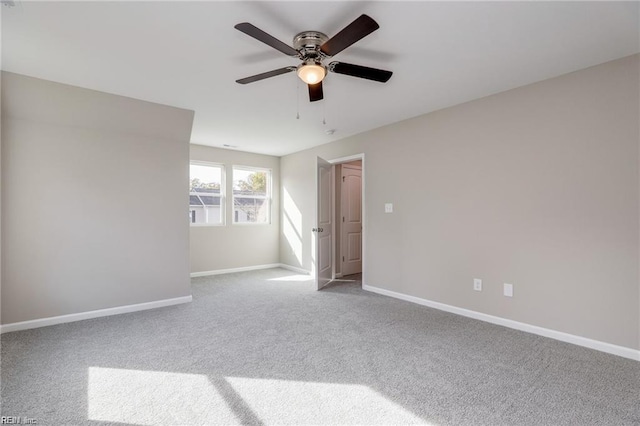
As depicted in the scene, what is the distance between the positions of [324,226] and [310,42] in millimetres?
3266

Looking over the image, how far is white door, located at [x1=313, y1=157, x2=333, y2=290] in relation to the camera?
4848 millimetres

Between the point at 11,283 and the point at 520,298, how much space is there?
5.18 m

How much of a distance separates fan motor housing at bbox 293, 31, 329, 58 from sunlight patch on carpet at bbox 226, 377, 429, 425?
2.41 m

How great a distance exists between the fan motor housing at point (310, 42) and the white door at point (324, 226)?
261 cm

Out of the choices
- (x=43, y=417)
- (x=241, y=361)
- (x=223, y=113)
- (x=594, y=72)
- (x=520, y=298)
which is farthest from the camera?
(x=223, y=113)

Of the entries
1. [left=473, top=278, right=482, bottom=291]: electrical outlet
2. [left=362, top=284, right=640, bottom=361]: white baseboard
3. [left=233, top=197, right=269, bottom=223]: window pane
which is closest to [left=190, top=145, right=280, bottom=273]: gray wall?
[left=233, top=197, right=269, bottom=223]: window pane

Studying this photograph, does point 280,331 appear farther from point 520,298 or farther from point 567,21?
point 567,21

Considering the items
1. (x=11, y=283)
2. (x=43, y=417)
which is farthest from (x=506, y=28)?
(x=11, y=283)

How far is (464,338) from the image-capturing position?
2.89 m

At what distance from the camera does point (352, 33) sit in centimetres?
180

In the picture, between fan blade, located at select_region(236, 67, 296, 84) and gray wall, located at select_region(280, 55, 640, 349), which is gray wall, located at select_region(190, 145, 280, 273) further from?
fan blade, located at select_region(236, 67, 296, 84)

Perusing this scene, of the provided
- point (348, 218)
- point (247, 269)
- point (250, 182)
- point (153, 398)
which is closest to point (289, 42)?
point (153, 398)

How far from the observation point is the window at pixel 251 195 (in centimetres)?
621

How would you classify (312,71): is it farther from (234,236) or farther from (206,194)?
(234,236)
